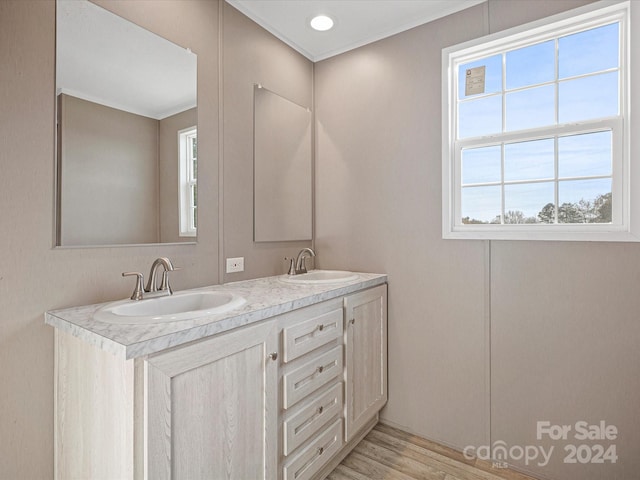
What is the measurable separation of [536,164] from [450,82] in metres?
→ 0.69

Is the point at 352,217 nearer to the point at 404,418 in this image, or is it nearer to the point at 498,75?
the point at 498,75

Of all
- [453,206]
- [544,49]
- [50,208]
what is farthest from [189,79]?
[544,49]

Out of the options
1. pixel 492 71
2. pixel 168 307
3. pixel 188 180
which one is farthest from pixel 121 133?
pixel 492 71

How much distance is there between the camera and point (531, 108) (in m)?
1.86

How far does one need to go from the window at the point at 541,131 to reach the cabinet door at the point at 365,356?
65 centimetres

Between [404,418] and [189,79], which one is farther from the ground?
[189,79]

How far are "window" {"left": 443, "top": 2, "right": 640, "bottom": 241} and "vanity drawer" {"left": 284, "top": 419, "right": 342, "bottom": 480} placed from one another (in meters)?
1.27

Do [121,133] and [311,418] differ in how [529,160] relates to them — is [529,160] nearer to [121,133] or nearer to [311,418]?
[311,418]

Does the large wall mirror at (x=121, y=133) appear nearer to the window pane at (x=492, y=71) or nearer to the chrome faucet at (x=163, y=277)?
the chrome faucet at (x=163, y=277)

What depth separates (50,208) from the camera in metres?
1.27

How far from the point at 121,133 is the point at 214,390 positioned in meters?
1.16

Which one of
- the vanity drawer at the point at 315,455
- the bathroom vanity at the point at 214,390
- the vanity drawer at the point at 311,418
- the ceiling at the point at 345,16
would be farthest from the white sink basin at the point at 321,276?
the ceiling at the point at 345,16

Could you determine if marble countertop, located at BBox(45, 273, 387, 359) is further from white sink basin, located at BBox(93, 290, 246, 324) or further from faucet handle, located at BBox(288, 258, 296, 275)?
faucet handle, located at BBox(288, 258, 296, 275)

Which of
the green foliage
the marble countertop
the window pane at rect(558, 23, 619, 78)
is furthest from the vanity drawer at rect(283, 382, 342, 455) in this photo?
the window pane at rect(558, 23, 619, 78)
